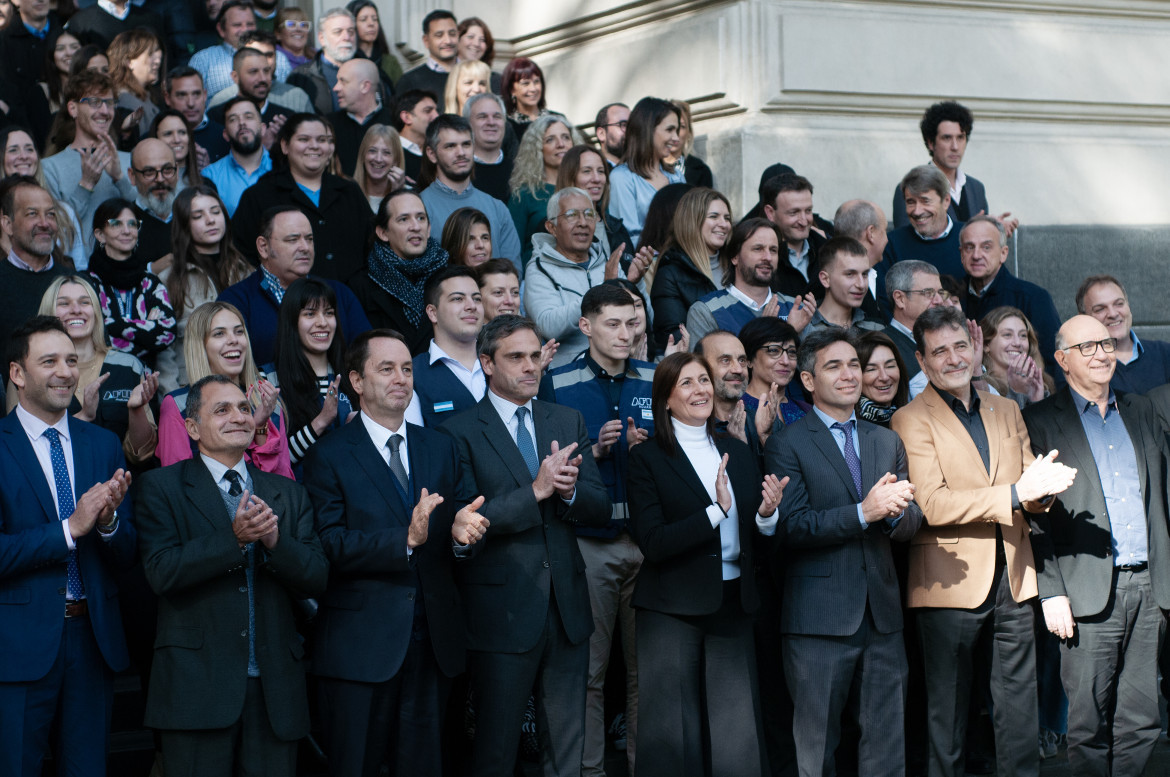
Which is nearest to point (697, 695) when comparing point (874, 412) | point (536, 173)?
point (874, 412)

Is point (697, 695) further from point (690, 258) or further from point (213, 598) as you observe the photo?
point (690, 258)

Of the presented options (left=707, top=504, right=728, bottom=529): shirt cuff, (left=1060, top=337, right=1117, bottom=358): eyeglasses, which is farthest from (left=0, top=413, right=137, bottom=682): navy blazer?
(left=1060, top=337, right=1117, bottom=358): eyeglasses

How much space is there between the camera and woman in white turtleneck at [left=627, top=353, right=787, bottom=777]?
229 inches

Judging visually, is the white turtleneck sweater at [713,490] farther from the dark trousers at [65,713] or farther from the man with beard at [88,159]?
the man with beard at [88,159]

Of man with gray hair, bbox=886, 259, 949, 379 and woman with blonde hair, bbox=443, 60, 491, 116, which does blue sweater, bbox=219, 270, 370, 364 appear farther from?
woman with blonde hair, bbox=443, 60, 491, 116

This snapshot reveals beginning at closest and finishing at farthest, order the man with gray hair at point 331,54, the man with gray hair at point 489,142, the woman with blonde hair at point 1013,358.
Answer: the woman with blonde hair at point 1013,358 → the man with gray hair at point 489,142 → the man with gray hair at point 331,54

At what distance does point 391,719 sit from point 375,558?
2.15 ft

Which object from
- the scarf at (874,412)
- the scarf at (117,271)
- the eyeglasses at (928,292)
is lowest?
the scarf at (874,412)

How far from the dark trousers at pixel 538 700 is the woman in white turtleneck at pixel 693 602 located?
33cm

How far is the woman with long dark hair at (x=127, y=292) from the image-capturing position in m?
6.71

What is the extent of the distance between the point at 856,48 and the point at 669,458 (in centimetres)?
455

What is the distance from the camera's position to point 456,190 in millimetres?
8125

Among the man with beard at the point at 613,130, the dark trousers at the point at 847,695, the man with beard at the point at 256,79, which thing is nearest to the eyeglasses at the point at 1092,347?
the dark trousers at the point at 847,695

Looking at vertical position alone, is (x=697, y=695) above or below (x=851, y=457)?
below
